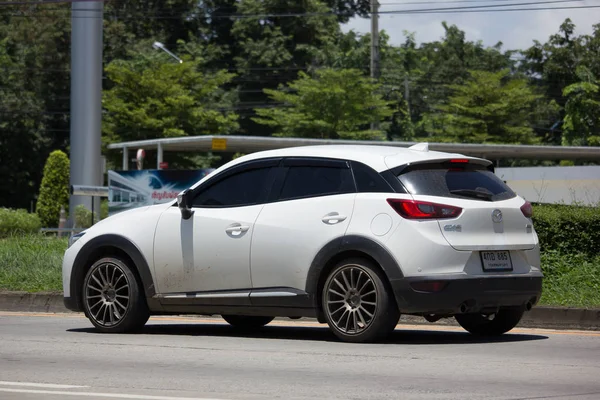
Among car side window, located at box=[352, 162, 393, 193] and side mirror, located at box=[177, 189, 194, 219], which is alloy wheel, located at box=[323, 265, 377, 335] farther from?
side mirror, located at box=[177, 189, 194, 219]

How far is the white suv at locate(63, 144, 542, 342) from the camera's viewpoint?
937 centimetres

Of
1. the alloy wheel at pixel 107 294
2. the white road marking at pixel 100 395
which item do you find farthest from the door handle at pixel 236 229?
the white road marking at pixel 100 395

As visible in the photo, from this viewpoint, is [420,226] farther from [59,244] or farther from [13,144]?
[13,144]

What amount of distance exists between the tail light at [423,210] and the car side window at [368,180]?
223 mm

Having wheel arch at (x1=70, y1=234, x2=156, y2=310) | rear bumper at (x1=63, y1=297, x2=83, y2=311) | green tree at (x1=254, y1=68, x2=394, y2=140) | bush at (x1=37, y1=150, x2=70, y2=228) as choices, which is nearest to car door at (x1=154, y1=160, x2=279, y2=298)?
wheel arch at (x1=70, y1=234, x2=156, y2=310)

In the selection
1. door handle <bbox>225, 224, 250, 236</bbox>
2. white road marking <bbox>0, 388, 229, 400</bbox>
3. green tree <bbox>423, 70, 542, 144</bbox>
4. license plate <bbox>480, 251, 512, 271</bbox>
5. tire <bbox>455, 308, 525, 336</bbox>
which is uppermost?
green tree <bbox>423, 70, 542, 144</bbox>

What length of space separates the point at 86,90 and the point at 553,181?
68.5 ft

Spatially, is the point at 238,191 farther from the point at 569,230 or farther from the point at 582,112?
the point at 582,112

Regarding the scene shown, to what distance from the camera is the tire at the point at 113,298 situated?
10672 millimetres

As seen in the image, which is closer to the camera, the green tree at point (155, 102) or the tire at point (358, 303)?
the tire at point (358, 303)

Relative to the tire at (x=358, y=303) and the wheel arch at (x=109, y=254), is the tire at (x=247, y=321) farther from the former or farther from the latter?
the tire at (x=358, y=303)

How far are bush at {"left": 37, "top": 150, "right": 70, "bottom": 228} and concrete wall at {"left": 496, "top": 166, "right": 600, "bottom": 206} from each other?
20452 millimetres

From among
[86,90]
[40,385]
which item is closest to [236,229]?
[40,385]

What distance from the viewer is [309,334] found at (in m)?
10.9
